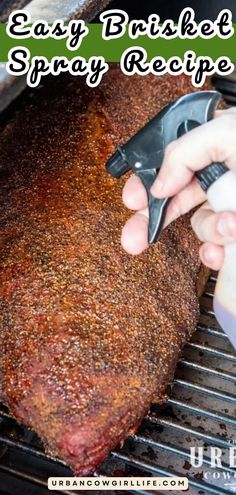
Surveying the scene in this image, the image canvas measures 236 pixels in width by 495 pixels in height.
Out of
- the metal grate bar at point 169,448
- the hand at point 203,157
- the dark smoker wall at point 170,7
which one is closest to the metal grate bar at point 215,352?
the metal grate bar at point 169,448

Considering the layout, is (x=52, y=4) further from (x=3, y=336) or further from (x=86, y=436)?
(x=86, y=436)

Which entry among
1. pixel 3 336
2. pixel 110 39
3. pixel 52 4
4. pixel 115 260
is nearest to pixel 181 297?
pixel 115 260

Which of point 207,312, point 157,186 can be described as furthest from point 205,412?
point 157,186

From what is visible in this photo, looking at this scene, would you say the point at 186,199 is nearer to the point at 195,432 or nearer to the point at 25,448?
the point at 195,432

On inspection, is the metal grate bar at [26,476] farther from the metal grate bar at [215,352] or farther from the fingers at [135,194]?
the fingers at [135,194]

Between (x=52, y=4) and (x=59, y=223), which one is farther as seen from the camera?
(x=59, y=223)

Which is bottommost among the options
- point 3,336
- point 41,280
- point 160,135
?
point 3,336

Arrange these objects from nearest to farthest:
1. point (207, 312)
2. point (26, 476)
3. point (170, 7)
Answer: point (26, 476), point (207, 312), point (170, 7)
